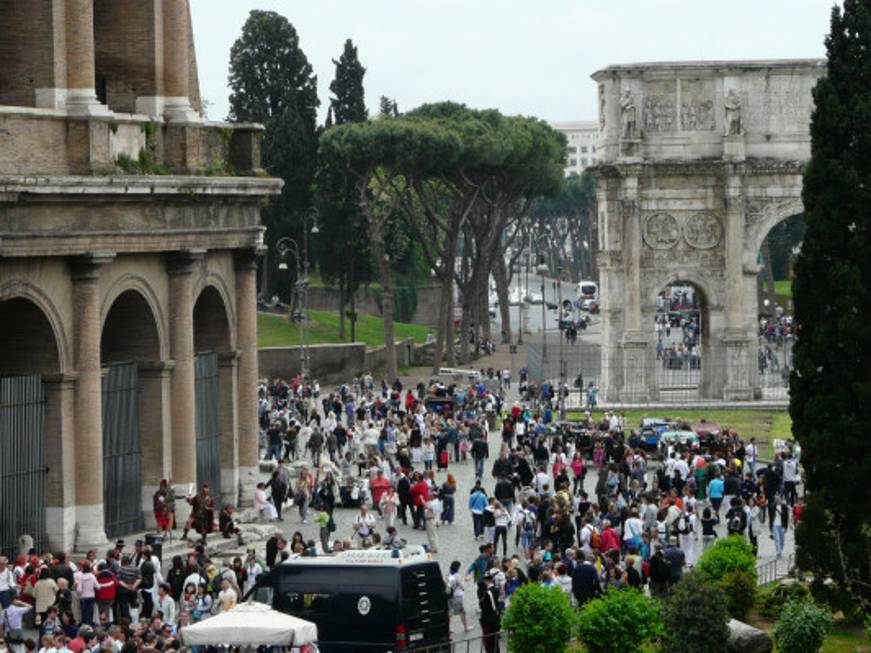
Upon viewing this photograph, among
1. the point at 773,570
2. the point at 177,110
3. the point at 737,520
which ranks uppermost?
the point at 177,110

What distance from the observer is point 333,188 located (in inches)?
3561

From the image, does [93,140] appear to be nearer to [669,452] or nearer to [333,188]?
[669,452]

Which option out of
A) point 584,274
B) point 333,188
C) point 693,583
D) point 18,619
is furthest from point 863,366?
point 584,274

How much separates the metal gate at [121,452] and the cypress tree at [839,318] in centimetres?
1263

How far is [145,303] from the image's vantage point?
129 ft

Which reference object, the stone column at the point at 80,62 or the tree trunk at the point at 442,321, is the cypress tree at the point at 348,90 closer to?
the tree trunk at the point at 442,321

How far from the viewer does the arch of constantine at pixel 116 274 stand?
118ft

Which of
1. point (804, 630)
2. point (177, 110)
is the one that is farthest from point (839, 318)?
point (177, 110)

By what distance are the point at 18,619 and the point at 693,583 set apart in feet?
29.3

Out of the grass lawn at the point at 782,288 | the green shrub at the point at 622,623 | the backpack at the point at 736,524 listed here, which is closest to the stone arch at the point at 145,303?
the backpack at the point at 736,524

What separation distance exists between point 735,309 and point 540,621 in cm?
4125

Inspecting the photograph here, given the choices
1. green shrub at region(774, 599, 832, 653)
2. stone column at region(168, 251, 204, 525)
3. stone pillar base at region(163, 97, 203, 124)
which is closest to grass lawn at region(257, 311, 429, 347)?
stone pillar base at region(163, 97, 203, 124)

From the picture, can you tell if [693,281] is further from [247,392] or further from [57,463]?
[57,463]

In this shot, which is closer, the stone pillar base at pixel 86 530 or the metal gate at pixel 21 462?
the metal gate at pixel 21 462
